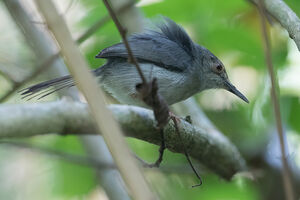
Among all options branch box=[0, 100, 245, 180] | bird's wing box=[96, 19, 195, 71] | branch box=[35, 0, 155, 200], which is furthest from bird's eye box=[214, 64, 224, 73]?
branch box=[35, 0, 155, 200]

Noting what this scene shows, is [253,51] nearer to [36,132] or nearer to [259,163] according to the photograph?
[259,163]

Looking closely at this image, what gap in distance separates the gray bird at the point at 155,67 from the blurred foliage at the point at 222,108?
18 cm

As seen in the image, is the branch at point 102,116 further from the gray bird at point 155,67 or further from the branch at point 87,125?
the gray bird at point 155,67

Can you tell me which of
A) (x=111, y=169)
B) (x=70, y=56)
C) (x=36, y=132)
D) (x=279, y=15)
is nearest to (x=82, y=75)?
(x=70, y=56)

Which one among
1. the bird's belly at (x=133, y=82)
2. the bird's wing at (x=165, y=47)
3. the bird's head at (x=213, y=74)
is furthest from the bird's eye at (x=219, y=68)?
the bird's belly at (x=133, y=82)

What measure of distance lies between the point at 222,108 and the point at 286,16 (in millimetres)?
2490

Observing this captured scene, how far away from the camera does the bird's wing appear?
173 inches

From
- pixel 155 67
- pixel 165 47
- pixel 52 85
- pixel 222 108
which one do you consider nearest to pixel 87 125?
pixel 52 85

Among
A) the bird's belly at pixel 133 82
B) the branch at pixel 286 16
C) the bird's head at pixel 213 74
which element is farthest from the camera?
the bird's head at pixel 213 74

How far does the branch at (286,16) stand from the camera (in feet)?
8.87

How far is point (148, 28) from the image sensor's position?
4805 millimetres

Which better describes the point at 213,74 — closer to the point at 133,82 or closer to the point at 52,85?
the point at 133,82

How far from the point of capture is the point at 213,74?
5.28 metres

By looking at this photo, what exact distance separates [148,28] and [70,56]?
359 centimetres
